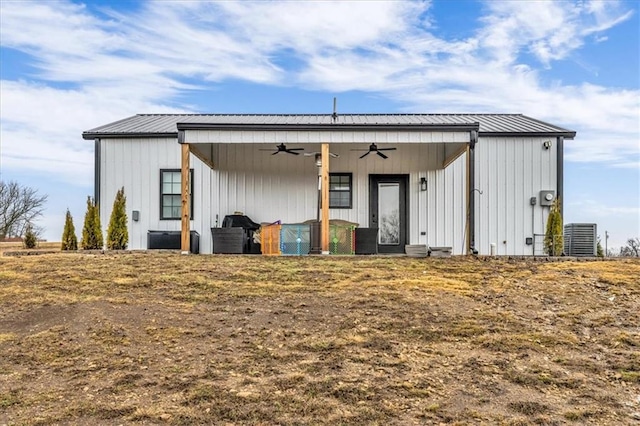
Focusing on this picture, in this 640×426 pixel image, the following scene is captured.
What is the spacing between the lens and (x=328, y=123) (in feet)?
35.5

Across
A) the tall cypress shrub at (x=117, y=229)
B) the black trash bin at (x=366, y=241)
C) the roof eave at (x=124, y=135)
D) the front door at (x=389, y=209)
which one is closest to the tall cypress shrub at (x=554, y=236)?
the front door at (x=389, y=209)

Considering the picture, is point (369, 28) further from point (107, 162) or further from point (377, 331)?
point (377, 331)

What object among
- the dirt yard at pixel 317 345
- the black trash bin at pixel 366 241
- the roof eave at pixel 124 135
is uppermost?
the roof eave at pixel 124 135

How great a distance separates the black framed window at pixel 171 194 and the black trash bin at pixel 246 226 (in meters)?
1.17

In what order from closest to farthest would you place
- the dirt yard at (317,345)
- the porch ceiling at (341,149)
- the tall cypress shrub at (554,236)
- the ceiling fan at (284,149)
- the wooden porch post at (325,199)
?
the dirt yard at (317,345) → the wooden porch post at (325,199) → the tall cypress shrub at (554,236) → the ceiling fan at (284,149) → the porch ceiling at (341,149)

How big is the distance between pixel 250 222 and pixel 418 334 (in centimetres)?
760

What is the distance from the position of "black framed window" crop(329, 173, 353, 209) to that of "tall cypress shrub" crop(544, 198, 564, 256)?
4504mm

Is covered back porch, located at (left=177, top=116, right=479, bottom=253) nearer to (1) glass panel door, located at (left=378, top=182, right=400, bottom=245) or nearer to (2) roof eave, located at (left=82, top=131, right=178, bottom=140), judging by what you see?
(1) glass panel door, located at (left=378, top=182, right=400, bottom=245)

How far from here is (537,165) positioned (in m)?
13.1

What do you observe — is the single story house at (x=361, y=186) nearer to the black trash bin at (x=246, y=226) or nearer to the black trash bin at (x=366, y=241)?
the black trash bin at (x=246, y=226)

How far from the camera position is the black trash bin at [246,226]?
12320mm

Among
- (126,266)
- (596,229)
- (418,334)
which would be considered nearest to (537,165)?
(596,229)

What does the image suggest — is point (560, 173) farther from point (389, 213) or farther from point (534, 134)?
point (389, 213)

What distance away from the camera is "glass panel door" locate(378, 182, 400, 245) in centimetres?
1314
